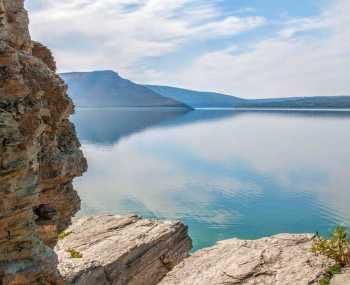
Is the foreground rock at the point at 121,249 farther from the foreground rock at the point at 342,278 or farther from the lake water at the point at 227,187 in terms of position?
the lake water at the point at 227,187

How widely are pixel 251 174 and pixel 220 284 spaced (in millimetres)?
65997

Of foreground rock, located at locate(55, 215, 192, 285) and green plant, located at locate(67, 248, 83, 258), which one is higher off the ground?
green plant, located at locate(67, 248, 83, 258)

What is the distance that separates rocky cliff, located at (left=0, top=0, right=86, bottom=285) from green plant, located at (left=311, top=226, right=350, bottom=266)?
40.7ft

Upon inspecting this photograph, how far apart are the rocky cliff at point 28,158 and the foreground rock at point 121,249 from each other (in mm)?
7451

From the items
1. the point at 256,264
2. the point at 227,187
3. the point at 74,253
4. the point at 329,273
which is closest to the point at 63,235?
the point at 74,253

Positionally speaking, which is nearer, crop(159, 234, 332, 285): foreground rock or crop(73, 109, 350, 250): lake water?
crop(159, 234, 332, 285): foreground rock

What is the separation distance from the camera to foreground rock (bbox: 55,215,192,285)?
23.7 meters

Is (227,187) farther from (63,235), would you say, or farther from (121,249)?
(121,249)

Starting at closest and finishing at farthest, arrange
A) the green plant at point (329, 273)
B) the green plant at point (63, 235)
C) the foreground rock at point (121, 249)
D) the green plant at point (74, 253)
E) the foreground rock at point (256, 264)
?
1. the green plant at point (329, 273)
2. the foreground rock at point (256, 264)
3. the foreground rock at point (121, 249)
4. the green plant at point (74, 253)
5. the green plant at point (63, 235)

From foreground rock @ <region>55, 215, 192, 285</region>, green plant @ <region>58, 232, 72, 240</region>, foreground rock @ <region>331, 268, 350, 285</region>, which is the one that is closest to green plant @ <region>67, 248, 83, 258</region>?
foreground rock @ <region>55, 215, 192, 285</region>

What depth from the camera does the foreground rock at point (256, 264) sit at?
18.5 meters

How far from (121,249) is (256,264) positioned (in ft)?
34.4

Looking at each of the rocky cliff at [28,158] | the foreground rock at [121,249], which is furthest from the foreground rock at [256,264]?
the rocky cliff at [28,158]

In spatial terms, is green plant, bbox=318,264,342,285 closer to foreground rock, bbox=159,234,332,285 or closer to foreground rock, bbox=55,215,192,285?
foreground rock, bbox=159,234,332,285
